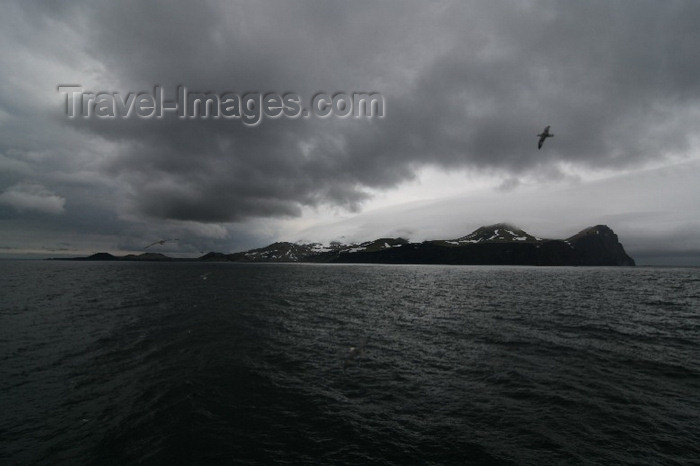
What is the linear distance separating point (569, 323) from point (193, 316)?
49011mm

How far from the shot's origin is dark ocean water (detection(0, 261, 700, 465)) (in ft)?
44.9

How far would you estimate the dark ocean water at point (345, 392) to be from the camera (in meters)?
13.7

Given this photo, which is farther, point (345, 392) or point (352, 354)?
point (352, 354)

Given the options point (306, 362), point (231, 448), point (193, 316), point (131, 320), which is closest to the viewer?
point (231, 448)

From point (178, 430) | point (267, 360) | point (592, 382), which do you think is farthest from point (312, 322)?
point (592, 382)

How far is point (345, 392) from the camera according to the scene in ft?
63.3

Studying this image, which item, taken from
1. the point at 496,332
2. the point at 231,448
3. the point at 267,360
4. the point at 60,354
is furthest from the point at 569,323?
the point at 60,354

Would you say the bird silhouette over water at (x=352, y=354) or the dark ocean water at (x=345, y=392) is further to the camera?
the bird silhouette over water at (x=352, y=354)

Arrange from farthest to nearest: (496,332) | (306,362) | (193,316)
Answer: (193,316)
(496,332)
(306,362)

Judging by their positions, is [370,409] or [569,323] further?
[569,323]

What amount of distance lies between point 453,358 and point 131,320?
38234 millimetres

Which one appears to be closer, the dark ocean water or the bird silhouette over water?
the dark ocean water

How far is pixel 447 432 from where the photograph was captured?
49.2 feet

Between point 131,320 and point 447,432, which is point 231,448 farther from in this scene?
point 131,320
